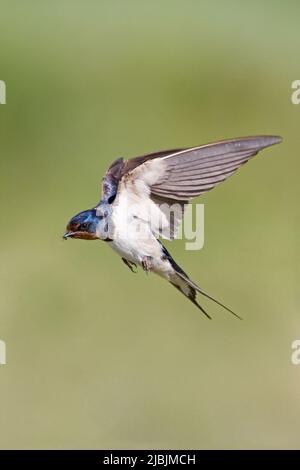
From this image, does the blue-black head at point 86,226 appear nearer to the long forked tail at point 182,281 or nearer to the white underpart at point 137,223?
the white underpart at point 137,223

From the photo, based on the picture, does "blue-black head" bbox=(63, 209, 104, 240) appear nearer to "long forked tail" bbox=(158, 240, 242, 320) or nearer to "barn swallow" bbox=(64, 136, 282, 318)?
"barn swallow" bbox=(64, 136, 282, 318)

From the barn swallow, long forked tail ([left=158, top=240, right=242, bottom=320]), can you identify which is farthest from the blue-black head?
long forked tail ([left=158, top=240, right=242, bottom=320])

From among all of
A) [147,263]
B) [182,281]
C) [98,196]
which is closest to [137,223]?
[147,263]

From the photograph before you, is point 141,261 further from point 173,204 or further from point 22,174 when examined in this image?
point 22,174

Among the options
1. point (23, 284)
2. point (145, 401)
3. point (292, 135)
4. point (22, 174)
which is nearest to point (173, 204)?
point (145, 401)

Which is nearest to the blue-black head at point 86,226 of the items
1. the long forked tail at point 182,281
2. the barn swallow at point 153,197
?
the barn swallow at point 153,197

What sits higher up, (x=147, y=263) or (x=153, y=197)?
(x=153, y=197)

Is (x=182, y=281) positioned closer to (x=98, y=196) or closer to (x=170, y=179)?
(x=170, y=179)
